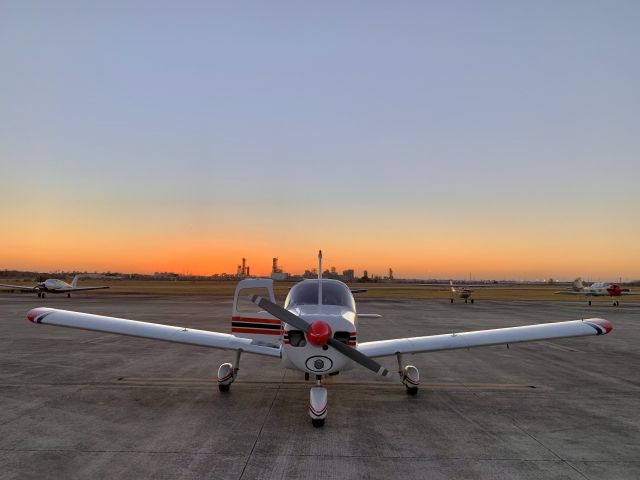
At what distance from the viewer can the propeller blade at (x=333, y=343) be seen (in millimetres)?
6000

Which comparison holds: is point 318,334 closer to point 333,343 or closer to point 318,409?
point 333,343

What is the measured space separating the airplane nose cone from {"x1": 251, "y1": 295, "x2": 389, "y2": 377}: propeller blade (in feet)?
0.37

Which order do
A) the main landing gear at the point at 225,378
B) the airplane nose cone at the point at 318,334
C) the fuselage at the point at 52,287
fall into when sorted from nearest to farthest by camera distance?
the airplane nose cone at the point at 318,334, the main landing gear at the point at 225,378, the fuselage at the point at 52,287

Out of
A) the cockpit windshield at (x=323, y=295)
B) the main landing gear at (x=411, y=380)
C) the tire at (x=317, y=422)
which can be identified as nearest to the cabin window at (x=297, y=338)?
the tire at (x=317, y=422)

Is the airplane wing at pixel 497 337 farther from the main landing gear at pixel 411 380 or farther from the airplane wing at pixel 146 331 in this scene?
the airplane wing at pixel 146 331

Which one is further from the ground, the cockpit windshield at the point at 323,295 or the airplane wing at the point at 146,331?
the cockpit windshield at the point at 323,295

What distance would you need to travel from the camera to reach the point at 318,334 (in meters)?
5.84

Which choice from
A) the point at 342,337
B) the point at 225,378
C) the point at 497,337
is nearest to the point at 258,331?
the point at 225,378

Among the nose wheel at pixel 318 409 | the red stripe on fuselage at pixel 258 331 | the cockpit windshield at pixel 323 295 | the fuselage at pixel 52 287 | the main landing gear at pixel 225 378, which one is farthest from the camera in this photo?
the fuselage at pixel 52 287

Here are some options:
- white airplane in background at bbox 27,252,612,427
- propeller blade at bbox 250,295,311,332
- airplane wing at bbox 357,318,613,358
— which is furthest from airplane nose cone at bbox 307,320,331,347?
airplane wing at bbox 357,318,613,358

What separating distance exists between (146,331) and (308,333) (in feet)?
12.5

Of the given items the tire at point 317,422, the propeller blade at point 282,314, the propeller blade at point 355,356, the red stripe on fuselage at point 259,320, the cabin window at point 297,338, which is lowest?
the tire at point 317,422

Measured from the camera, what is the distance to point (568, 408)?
7285mm

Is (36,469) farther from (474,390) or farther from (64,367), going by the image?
(474,390)
